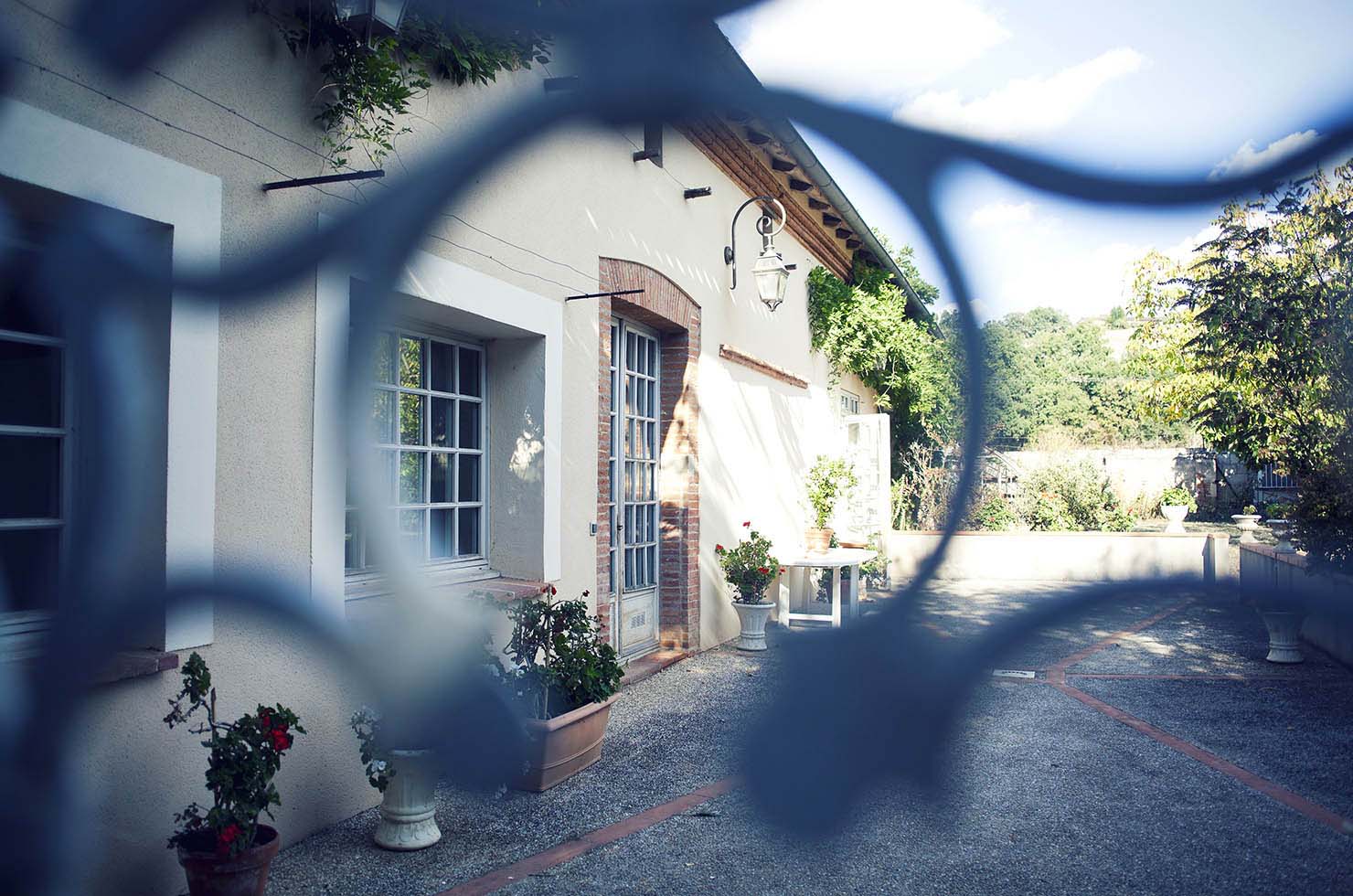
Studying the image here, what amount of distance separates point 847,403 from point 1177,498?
4934mm

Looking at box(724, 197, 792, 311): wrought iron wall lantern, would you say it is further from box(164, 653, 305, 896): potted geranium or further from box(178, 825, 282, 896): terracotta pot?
box(178, 825, 282, 896): terracotta pot

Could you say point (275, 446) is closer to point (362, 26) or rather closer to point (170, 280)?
point (362, 26)

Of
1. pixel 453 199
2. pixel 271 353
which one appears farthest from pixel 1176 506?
pixel 453 199

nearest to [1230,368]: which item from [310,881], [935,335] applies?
[935,335]

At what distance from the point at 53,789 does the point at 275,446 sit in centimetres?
172

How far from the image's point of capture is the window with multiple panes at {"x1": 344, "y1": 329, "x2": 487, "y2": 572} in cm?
404

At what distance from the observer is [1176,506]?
1214cm

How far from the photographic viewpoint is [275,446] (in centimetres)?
316

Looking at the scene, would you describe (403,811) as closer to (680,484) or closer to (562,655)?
(562,655)

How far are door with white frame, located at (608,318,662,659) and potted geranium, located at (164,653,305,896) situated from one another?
10.8 ft

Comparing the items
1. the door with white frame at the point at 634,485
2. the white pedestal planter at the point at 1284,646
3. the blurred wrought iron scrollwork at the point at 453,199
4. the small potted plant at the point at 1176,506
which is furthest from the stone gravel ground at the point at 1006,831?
the small potted plant at the point at 1176,506

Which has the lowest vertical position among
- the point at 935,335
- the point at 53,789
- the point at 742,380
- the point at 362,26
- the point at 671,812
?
the point at 671,812

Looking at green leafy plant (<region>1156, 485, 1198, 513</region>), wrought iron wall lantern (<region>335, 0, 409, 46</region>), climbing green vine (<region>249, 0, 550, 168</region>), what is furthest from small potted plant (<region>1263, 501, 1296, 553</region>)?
green leafy plant (<region>1156, 485, 1198, 513</region>)

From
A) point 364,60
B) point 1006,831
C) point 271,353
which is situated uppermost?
point 364,60
